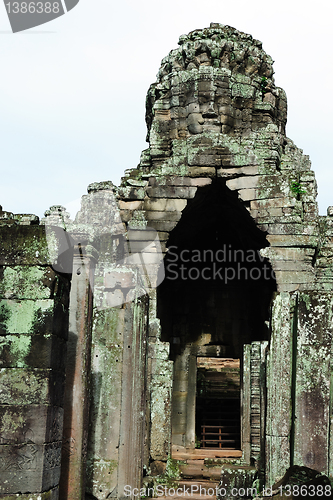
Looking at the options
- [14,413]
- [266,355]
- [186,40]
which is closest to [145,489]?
[266,355]

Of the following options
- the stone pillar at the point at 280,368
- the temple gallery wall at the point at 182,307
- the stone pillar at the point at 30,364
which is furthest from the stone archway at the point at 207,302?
the stone pillar at the point at 30,364

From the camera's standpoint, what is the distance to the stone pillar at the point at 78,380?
504cm

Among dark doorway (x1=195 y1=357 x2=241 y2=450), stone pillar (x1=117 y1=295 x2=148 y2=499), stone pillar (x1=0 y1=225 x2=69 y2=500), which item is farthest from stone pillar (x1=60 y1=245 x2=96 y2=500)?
dark doorway (x1=195 y1=357 x2=241 y2=450)

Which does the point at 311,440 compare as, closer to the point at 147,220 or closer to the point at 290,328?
the point at 290,328

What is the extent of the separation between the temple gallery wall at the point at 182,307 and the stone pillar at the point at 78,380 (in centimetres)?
1

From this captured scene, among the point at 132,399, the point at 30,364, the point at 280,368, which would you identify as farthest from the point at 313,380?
the point at 30,364

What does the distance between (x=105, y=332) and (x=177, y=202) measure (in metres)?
6.31

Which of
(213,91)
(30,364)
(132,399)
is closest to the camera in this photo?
(30,364)

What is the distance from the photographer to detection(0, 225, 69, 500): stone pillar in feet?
15.1

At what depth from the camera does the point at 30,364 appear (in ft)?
15.5

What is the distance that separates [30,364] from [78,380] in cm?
57

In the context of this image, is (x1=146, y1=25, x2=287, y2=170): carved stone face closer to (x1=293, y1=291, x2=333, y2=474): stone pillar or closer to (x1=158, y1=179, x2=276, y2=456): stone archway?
(x1=158, y1=179, x2=276, y2=456): stone archway

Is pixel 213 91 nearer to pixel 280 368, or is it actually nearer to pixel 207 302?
pixel 207 302

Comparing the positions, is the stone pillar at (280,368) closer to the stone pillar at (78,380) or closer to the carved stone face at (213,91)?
the stone pillar at (78,380)
